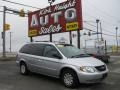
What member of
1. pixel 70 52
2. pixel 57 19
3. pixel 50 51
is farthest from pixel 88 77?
pixel 57 19

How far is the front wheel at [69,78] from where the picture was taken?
34.7 feet

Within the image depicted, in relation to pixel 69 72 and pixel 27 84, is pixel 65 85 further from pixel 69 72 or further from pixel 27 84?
pixel 27 84

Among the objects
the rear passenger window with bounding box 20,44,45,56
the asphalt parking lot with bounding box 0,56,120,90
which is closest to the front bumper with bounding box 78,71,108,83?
the asphalt parking lot with bounding box 0,56,120,90

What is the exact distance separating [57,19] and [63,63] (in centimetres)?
1646

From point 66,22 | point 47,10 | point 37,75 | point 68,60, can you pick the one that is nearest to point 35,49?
point 37,75

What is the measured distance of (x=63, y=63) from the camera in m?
11.0

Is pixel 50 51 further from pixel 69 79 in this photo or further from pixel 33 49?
pixel 69 79

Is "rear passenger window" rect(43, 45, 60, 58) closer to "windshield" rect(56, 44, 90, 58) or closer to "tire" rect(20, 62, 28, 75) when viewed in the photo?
"windshield" rect(56, 44, 90, 58)

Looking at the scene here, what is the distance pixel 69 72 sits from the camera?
1083 cm

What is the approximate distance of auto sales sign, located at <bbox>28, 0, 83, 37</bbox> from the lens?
81.3 ft

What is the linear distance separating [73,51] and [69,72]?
138 centimetres

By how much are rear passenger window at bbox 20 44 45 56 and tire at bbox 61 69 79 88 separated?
1.99m

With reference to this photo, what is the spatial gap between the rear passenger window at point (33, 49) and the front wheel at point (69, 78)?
6.56ft

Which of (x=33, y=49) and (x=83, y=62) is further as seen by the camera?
Answer: (x=33, y=49)
